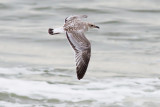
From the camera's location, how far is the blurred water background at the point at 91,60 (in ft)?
25.0

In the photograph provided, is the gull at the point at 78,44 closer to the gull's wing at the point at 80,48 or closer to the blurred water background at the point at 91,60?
the gull's wing at the point at 80,48

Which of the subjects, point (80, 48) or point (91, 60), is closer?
point (80, 48)

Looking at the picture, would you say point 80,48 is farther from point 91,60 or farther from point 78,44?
point 91,60

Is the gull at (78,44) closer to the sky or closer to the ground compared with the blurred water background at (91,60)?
closer to the sky

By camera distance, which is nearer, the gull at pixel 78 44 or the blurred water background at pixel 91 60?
the gull at pixel 78 44

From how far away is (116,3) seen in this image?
1330cm

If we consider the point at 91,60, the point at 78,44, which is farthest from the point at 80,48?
the point at 91,60

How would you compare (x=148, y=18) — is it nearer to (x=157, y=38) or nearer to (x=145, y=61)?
(x=157, y=38)

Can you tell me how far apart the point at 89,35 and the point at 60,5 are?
Result: 7.56ft

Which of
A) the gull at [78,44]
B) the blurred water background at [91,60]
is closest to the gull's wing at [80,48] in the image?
the gull at [78,44]

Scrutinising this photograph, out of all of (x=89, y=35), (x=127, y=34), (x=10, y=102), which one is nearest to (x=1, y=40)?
(x=89, y=35)

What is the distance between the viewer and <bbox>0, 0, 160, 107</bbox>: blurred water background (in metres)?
7.61

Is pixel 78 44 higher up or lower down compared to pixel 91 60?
higher up

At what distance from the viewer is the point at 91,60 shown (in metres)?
9.22
